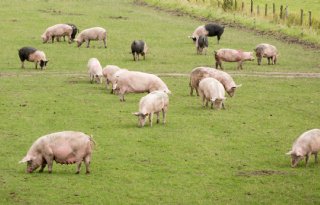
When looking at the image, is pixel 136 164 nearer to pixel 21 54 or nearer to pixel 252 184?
pixel 252 184

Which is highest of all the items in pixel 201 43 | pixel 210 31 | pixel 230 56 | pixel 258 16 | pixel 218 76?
pixel 258 16

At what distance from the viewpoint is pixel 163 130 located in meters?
27.4

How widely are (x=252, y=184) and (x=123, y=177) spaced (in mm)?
3169

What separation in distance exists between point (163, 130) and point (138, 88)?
496cm

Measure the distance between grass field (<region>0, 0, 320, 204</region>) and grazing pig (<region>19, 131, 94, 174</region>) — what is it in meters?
0.42

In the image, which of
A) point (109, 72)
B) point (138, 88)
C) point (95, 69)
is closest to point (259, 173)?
point (138, 88)

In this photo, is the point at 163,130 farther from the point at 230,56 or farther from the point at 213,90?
the point at 230,56

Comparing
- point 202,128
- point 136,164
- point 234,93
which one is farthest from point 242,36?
point 136,164

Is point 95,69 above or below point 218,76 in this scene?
below

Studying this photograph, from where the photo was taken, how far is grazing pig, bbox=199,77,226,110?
3048 cm

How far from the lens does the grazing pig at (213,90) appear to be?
30484 mm

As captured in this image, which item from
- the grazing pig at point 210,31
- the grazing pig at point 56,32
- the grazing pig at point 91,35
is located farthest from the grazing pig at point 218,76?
the grazing pig at point 56,32

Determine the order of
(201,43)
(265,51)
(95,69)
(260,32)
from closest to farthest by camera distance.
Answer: (95,69), (265,51), (201,43), (260,32)

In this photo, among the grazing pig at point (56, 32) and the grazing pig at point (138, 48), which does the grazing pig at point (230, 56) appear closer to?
the grazing pig at point (138, 48)
